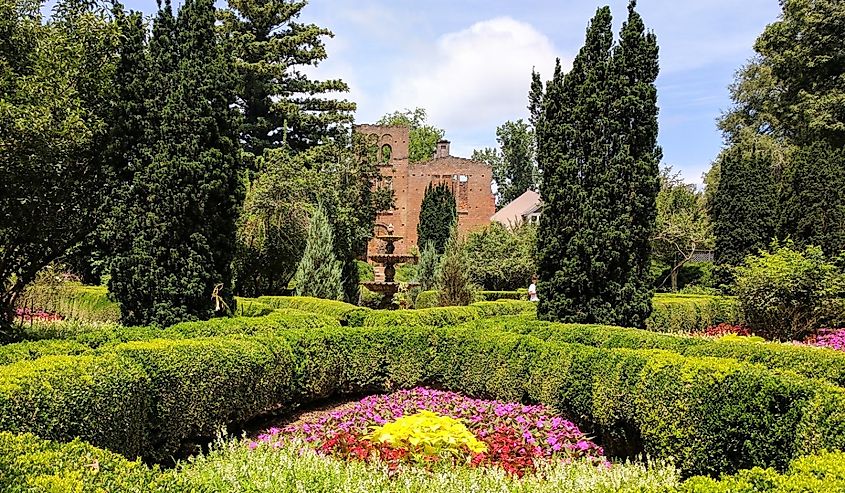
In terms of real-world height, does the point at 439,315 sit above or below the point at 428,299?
above

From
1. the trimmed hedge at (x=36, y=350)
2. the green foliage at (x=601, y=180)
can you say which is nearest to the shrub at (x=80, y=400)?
the trimmed hedge at (x=36, y=350)

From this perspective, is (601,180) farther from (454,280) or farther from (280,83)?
(280,83)

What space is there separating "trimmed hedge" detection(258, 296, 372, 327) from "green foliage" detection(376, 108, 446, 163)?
152 ft

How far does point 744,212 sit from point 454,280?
364 inches

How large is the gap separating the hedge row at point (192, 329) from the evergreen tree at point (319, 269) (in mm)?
6460

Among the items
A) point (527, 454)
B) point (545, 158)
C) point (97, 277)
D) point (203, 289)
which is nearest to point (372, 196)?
point (97, 277)

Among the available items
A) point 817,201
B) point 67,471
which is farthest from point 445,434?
point 817,201

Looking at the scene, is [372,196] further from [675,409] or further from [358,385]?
[675,409]

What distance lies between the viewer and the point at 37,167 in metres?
8.19

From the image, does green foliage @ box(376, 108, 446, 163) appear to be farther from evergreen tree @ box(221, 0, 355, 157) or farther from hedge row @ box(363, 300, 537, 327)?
hedge row @ box(363, 300, 537, 327)

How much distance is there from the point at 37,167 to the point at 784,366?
30.2 ft

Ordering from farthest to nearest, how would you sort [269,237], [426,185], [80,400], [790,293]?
[426,185] < [269,237] < [790,293] < [80,400]

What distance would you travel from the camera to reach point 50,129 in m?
7.71

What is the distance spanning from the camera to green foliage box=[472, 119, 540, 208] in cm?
6358
